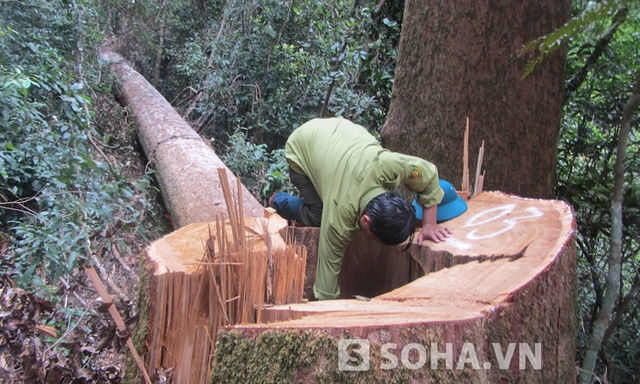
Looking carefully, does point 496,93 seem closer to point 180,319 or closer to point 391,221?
point 391,221

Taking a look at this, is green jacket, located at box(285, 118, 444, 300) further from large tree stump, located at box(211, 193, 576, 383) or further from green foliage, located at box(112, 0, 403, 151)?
green foliage, located at box(112, 0, 403, 151)

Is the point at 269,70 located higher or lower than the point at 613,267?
higher

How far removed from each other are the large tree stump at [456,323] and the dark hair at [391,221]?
12 cm

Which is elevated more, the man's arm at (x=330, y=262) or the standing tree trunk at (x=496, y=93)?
the standing tree trunk at (x=496, y=93)

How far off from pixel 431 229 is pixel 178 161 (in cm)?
273

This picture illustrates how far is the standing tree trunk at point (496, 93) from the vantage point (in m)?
3.00

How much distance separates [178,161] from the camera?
4426 mm

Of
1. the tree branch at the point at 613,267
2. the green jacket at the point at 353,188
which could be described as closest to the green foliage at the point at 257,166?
the green jacket at the point at 353,188

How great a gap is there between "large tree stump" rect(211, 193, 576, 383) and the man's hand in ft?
0.16

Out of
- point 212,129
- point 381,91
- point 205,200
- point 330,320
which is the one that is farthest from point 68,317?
point 212,129

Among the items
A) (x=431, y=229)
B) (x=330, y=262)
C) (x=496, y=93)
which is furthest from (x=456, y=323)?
(x=496, y=93)

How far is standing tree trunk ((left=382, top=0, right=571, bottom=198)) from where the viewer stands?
3000 mm

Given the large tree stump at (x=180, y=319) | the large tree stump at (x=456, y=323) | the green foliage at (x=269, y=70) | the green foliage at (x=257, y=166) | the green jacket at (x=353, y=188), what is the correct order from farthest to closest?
1. the green foliage at (x=269, y=70)
2. the green foliage at (x=257, y=166)
3. the green jacket at (x=353, y=188)
4. the large tree stump at (x=180, y=319)
5. the large tree stump at (x=456, y=323)

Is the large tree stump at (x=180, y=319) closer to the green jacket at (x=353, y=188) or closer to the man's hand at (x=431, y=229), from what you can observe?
the green jacket at (x=353, y=188)
